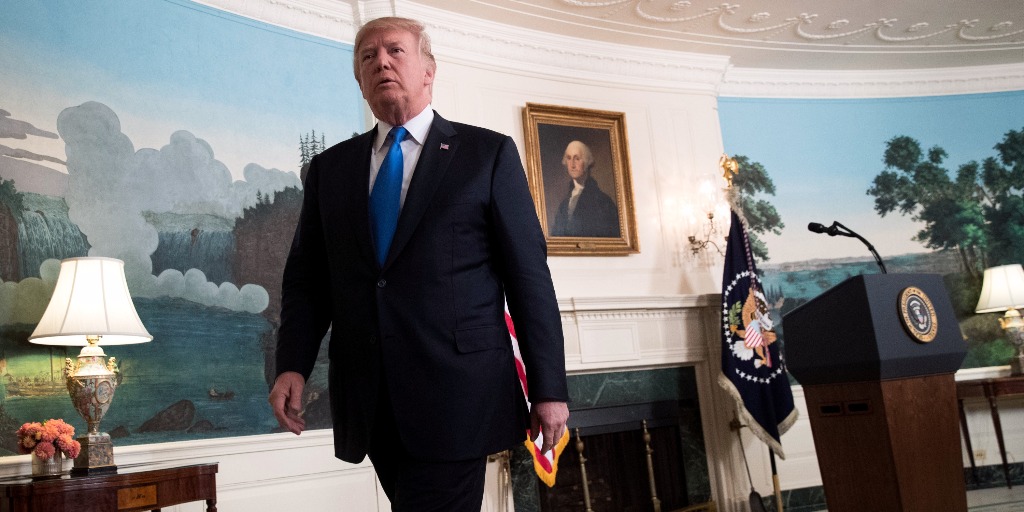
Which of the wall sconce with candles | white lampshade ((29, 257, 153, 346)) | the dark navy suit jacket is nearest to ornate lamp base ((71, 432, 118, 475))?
white lampshade ((29, 257, 153, 346))

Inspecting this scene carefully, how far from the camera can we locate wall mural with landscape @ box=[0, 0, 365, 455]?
393 centimetres

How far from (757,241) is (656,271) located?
109 centimetres

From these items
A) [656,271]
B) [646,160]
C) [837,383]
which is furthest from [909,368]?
[646,160]

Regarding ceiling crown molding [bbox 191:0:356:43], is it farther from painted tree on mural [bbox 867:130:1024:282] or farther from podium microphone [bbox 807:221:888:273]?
painted tree on mural [bbox 867:130:1024:282]

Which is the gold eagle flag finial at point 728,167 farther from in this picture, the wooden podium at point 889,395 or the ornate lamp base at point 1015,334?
the wooden podium at point 889,395

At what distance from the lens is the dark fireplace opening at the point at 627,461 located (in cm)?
579

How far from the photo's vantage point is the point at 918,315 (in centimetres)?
379

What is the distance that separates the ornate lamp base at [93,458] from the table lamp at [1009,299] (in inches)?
260

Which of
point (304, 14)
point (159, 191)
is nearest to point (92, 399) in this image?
point (159, 191)

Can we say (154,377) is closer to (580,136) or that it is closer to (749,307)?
(580,136)

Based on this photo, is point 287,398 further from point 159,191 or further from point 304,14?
point 304,14

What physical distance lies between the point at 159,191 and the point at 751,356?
397 cm

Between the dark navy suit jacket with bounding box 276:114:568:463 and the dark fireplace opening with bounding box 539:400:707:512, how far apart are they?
13.1 feet

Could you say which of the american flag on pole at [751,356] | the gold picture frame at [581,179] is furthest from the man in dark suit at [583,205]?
the american flag on pole at [751,356]
